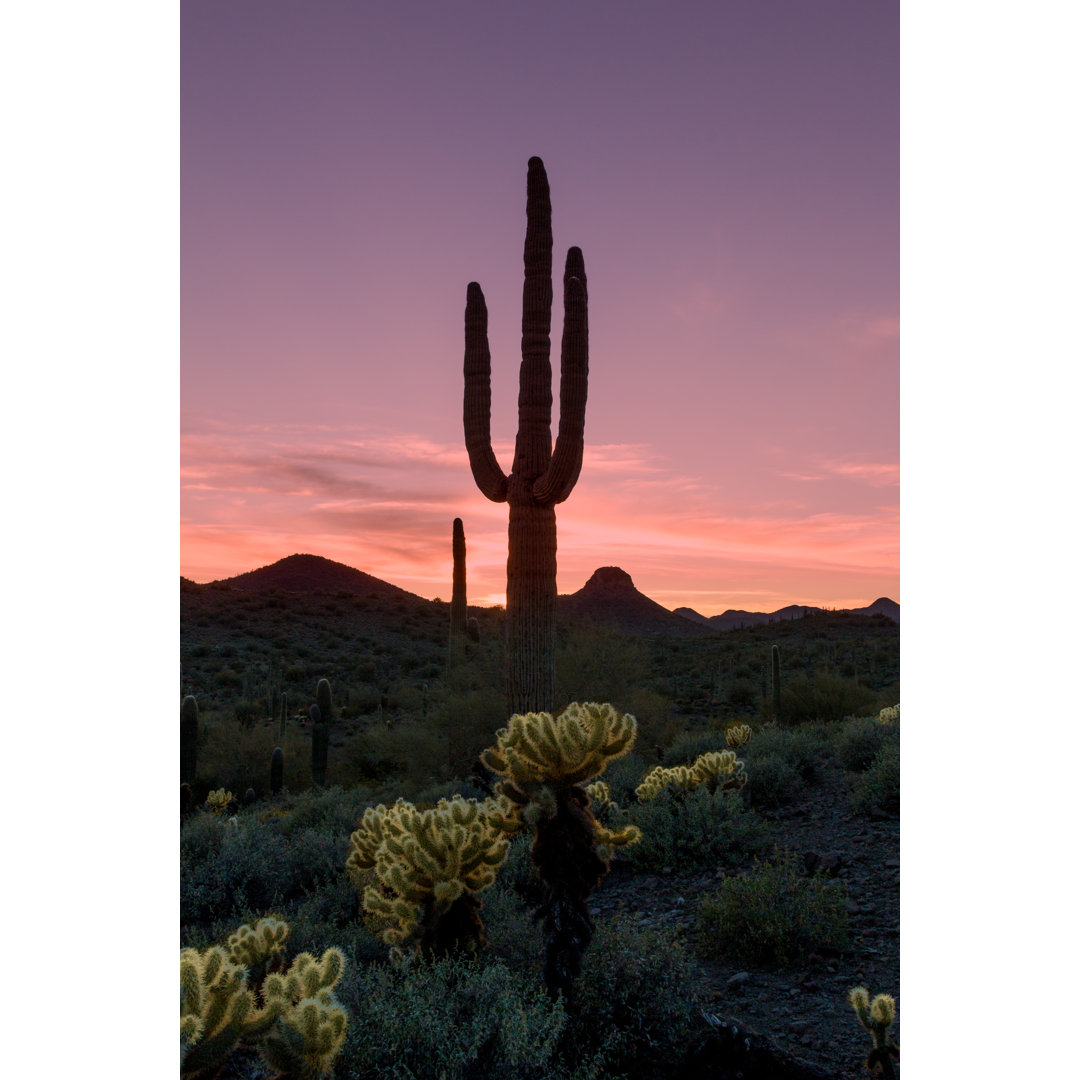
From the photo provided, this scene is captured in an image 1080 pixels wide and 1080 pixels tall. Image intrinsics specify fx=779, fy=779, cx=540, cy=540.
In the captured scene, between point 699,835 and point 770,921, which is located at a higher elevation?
point 770,921

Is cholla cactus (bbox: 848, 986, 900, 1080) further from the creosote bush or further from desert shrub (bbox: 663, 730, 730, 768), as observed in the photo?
desert shrub (bbox: 663, 730, 730, 768)

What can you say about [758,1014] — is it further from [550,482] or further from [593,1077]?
[550,482]

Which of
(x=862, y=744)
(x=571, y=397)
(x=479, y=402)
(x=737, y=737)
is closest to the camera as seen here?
(x=862, y=744)

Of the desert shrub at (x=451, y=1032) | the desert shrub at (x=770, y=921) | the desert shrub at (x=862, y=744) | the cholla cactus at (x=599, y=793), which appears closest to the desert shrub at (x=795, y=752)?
the desert shrub at (x=862, y=744)

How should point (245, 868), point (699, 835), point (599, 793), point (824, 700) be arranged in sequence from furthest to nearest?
point (824, 700)
point (599, 793)
point (699, 835)
point (245, 868)

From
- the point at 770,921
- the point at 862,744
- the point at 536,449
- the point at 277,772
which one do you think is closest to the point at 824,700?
the point at 862,744

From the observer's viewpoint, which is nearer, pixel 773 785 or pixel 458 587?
pixel 773 785

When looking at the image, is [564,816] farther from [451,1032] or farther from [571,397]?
[571,397]

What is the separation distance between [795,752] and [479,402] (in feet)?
18.3

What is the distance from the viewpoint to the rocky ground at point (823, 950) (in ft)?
11.6

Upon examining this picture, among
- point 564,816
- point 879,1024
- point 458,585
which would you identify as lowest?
point 879,1024

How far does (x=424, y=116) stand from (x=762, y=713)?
1420cm

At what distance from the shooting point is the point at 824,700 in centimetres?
1466

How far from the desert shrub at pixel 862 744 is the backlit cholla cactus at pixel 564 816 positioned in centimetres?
563
